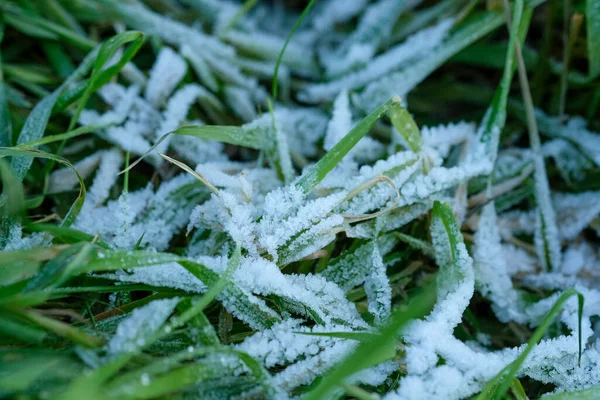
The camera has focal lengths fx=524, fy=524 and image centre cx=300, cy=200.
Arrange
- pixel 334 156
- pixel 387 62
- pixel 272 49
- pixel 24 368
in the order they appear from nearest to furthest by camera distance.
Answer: pixel 24 368
pixel 334 156
pixel 387 62
pixel 272 49

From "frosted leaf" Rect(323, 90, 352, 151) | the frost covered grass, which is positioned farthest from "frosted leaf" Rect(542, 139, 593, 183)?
"frosted leaf" Rect(323, 90, 352, 151)

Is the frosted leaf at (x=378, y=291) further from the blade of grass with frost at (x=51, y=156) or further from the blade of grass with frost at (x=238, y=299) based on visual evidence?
the blade of grass with frost at (x=51, y=156)

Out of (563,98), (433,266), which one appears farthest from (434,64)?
(433,266)

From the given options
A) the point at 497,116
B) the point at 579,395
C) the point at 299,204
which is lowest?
the point at 579,395

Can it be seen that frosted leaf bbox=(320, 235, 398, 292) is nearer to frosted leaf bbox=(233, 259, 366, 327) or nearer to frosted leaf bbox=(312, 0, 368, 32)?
frosted leaf bbox=(233, 259, 366, 327)

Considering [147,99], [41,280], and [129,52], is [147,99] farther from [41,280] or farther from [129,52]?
[41,280]

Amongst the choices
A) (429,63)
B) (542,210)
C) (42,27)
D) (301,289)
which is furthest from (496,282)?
(42,27)

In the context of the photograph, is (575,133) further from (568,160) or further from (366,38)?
(366,38)

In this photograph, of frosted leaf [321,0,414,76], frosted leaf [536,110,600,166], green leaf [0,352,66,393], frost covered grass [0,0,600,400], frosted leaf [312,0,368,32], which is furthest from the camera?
frosted leaf [312,0,368,32]
